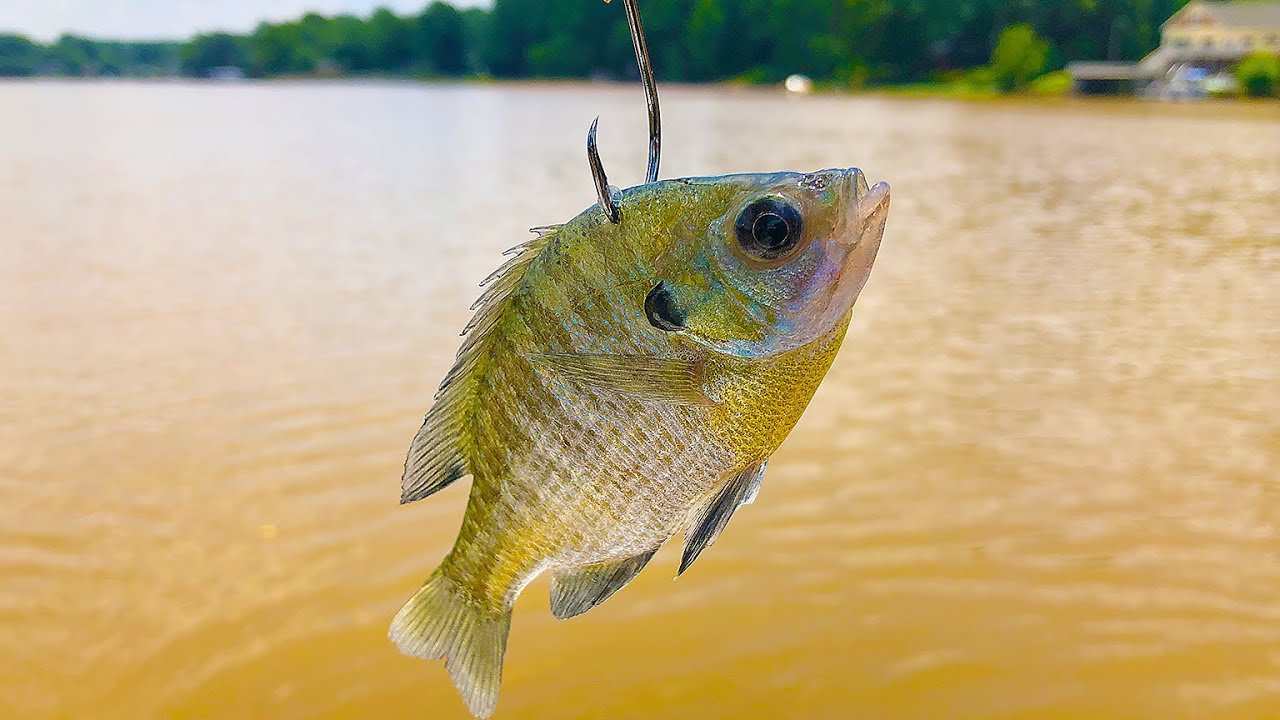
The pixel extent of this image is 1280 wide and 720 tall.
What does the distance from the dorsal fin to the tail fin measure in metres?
0.18

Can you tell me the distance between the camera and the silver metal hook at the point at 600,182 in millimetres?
964

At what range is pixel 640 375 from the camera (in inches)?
41.7

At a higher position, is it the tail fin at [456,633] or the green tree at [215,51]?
the green tree at [215,51]

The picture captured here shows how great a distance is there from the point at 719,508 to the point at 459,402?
32cm

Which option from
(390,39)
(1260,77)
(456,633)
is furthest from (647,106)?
(390,39)

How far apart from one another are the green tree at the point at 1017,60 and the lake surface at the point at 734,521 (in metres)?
55.3

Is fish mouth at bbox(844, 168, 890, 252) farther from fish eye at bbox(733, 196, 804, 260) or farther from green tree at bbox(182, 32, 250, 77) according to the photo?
green tree at bbox(182, 32, 250, 77)

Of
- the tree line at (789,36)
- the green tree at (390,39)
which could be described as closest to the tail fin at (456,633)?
the tree line at (789,36)

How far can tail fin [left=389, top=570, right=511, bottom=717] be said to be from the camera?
1273 millimetres

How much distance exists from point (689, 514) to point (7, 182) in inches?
808

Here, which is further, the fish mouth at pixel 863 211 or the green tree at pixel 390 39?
the green tree at pixel 390 39

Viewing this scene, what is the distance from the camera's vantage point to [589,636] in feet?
15.1

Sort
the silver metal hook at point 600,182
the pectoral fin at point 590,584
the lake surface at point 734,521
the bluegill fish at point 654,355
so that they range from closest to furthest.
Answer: the silver metal hook at point 600,182 < the bluegill fish at point 654,355 < the pectoral fin at point 590,584 < the lake surface at point 734,521

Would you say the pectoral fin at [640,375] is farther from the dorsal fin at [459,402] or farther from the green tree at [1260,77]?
the green tree at [1260,77]
